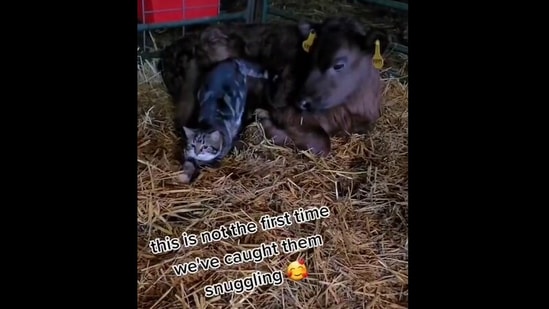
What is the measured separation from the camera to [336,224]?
230 centimetres

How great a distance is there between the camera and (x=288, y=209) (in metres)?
2.28

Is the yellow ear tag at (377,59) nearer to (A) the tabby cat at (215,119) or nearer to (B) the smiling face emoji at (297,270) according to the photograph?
(A) the tabby cat at (215,119)

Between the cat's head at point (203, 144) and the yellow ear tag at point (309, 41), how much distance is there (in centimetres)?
34

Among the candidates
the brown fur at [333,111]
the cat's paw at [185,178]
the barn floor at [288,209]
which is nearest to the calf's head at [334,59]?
the brown fur at [333,111]

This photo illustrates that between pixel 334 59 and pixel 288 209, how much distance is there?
1.44ft

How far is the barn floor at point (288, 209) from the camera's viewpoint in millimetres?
2232

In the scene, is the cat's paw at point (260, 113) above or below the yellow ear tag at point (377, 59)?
below

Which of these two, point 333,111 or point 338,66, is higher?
point 338,66

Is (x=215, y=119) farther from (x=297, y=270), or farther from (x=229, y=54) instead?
(x=297, y=270)

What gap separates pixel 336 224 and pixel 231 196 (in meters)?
0.31

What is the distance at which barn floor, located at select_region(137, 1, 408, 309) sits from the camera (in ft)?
7.32

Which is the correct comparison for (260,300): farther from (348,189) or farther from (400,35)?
(400,35)

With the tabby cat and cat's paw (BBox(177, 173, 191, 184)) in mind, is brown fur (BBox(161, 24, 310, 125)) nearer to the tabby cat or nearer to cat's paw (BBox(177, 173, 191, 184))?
the tabby cat

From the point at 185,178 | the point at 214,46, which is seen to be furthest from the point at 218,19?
the point at 185,178
